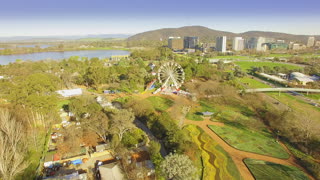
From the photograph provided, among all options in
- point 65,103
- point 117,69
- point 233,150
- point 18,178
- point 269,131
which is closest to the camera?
point 18,178

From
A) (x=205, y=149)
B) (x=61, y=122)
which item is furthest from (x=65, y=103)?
(x=205, y=149)

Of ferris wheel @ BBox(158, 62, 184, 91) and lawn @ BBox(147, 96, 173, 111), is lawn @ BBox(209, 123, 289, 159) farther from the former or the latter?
ferris wheel @ BBox(158, 62, 184, 91)

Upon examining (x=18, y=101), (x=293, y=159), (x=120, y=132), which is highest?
(x=18, y=101)

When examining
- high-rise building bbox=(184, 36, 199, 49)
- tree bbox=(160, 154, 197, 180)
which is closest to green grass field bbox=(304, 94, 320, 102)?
tree bbox=(160, 154, 197, 180)

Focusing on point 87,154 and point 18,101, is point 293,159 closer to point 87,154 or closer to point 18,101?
point 87,154

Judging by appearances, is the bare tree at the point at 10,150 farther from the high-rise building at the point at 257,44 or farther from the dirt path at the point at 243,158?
the high-rise building at the point at 257,44

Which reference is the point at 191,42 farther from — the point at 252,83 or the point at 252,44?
the point at 252,83
